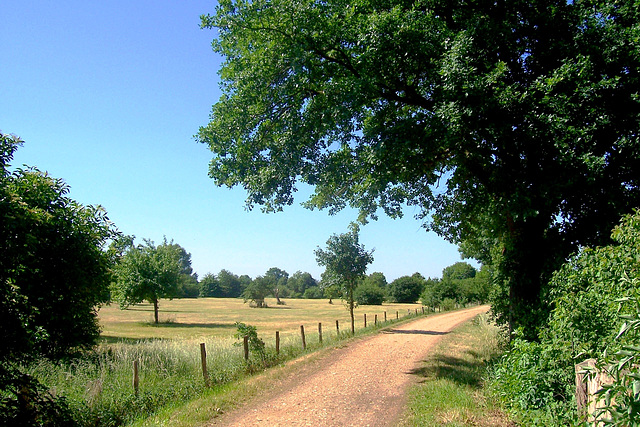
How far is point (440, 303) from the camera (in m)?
54.9

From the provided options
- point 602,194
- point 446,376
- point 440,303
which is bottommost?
point 440,303

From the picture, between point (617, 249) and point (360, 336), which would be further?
point (360, 336)

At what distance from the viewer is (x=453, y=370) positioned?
11.9 metres

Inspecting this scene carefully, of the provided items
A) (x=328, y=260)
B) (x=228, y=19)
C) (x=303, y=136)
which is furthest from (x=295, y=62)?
(x=328, y=260)

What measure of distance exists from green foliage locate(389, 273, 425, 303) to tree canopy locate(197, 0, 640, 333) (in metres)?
76.6

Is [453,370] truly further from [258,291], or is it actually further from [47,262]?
[258,291]

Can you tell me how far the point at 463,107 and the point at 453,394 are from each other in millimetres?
6723

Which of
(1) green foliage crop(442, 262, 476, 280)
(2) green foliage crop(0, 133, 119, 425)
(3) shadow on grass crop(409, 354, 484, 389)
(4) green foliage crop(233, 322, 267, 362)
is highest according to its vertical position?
(2) green foliage crop(0, 133, 119, 425)

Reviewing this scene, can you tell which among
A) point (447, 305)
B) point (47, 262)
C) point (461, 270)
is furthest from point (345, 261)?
point (461, 270)

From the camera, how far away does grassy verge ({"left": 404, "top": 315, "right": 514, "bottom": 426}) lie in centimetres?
732

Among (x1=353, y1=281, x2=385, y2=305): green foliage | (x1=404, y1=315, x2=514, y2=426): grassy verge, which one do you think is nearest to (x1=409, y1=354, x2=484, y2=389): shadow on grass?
A: (x1=404, y1=315, x2=514, y2=426): grassy verge

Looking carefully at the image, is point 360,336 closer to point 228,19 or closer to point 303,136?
point 303,136

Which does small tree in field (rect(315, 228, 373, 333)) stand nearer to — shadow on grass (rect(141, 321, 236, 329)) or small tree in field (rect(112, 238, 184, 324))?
shadow on grass (rect(141, 321, 236, 329))

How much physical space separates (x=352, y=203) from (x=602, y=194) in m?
7.45
